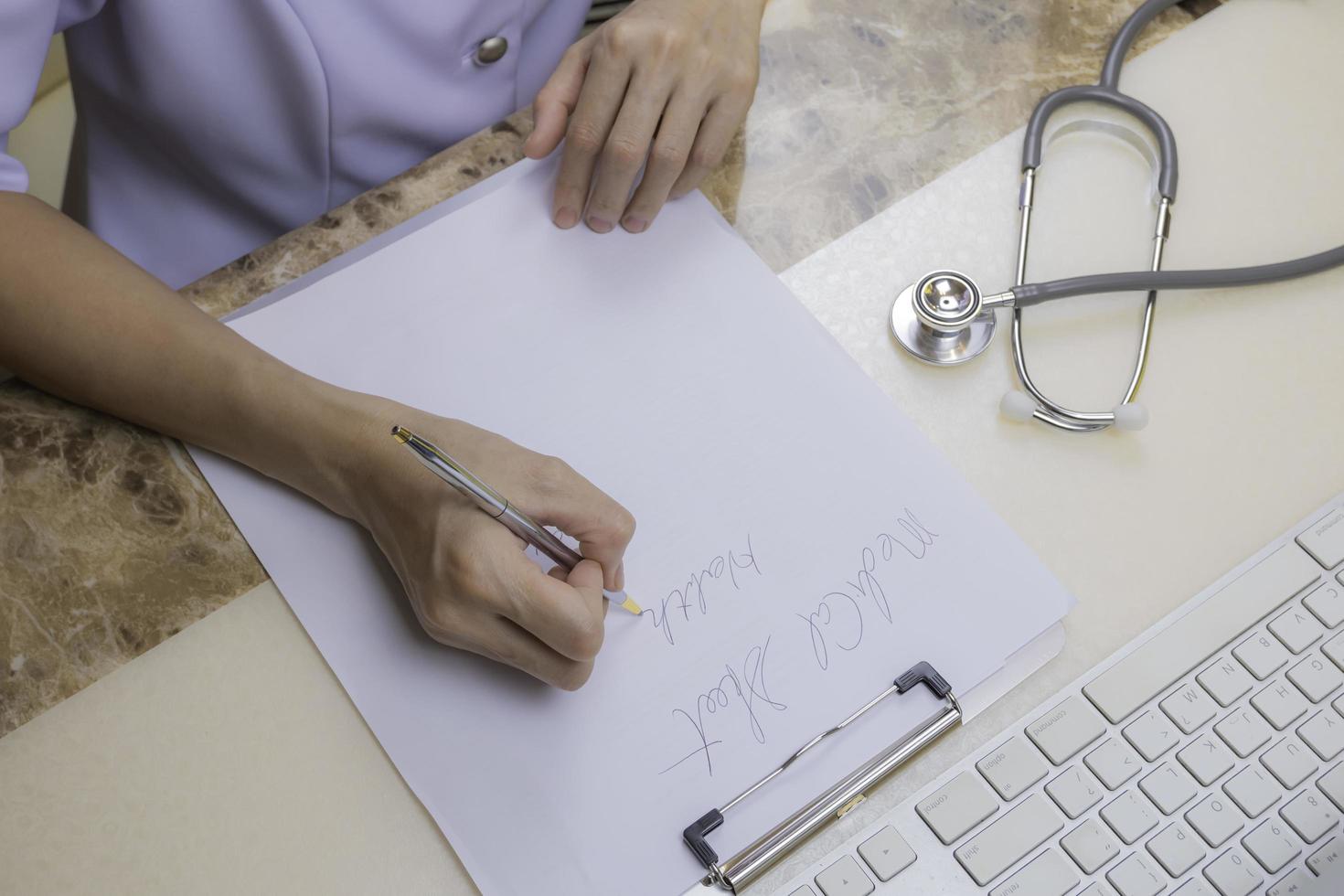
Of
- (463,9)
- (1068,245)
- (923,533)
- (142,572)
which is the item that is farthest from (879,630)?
(463,9)

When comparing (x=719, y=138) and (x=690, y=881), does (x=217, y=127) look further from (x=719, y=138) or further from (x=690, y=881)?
(x=690, y=881)

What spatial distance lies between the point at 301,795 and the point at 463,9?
593mm

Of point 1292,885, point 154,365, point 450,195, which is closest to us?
point 1292,885

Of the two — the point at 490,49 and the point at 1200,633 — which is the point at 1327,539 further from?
the point at 490,49

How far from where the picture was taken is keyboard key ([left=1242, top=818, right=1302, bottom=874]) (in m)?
0.54

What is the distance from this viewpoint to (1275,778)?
21.9 inches

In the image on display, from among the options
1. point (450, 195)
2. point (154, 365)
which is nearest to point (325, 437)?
point (154, 365)

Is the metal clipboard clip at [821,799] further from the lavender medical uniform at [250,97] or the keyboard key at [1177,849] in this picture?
the lavender medical uniform at [250,97]

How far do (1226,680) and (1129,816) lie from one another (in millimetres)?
103

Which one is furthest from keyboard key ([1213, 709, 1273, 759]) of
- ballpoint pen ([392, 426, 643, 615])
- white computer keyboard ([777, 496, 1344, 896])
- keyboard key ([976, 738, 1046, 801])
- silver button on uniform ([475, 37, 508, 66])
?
silver button on uniform ([475, 37, 508, 66])

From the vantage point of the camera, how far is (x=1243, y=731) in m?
0.57

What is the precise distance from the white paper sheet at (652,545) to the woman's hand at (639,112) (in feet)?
0.08

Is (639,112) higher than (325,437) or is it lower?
higher

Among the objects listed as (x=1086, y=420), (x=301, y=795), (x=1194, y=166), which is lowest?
(x=301, y=795)
